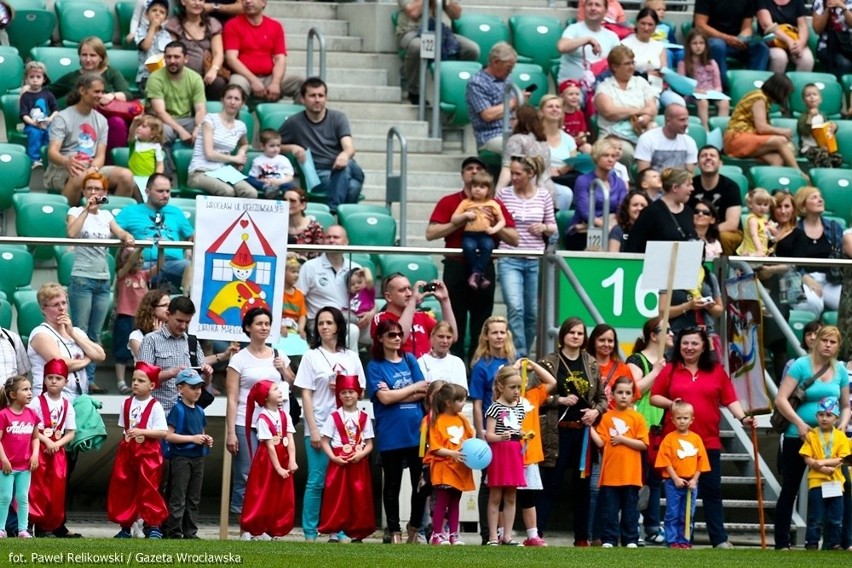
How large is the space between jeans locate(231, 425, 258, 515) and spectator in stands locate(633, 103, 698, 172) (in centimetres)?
556

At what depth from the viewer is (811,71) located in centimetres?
2238

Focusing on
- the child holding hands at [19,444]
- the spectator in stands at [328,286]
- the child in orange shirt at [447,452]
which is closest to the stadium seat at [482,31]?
the spectator in stands at [328,286]

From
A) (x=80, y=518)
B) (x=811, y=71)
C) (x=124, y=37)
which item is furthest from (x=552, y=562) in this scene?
(x=811, y=71)

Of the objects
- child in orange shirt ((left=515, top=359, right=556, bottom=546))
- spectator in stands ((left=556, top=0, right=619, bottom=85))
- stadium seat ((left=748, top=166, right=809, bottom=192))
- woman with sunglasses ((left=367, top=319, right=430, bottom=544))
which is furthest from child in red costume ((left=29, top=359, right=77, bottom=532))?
stadium seat ((left=748, top=166, right=809, bottom=192))

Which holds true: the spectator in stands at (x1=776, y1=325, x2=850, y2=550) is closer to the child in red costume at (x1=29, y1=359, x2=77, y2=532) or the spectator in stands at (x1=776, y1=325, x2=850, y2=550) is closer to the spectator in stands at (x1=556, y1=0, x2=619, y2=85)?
the child in red costume at (x1=29, y1=359, x2=77, y2=532)

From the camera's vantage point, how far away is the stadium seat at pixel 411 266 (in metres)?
16.0

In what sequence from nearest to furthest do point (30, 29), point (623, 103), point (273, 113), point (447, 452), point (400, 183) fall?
point (447, 452)
point (400, 183)
point (273, 113)
point (30, 29)
point (623, 103)

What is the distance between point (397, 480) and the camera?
1525 centimetres

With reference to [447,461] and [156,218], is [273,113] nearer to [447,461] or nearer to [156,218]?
[156,218]

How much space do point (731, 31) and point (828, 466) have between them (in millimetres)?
7980

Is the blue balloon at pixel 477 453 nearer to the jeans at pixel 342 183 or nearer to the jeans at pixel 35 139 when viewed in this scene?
the jeans at pixel 342 183

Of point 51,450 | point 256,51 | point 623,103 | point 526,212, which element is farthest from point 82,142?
point 623,103

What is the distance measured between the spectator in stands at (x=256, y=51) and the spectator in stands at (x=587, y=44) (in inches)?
112

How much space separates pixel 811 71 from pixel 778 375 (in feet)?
22.3
